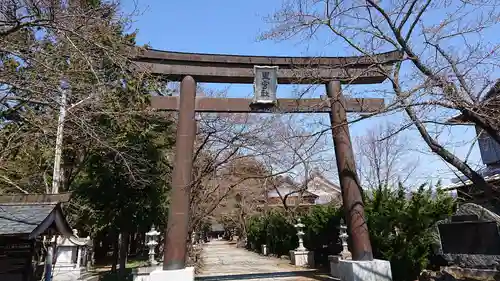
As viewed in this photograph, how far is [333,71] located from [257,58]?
2.31 meters

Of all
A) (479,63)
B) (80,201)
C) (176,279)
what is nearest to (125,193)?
(80,201)

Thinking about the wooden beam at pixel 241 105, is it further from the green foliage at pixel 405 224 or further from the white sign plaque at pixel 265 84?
the green foliage at pixel 405 224

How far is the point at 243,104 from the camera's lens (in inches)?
414

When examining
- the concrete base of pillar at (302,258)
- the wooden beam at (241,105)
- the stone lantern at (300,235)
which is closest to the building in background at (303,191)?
the stone lantern at (300,235)

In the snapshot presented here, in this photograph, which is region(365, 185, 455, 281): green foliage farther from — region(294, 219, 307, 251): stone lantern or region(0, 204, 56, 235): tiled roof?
region(0, 204, 56, 235): tiled roof

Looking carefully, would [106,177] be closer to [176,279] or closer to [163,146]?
[163,146]

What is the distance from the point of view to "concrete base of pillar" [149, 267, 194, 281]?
8.55 meters

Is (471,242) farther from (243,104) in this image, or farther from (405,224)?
(243,104)

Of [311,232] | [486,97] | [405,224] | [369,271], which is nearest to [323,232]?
[311,232]

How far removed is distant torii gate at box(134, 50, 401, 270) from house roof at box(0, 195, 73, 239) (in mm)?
2799

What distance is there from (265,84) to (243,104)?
90 centimetres

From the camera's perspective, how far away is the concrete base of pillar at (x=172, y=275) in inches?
336

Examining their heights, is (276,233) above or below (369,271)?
above

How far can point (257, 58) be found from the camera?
10844 millimetres
